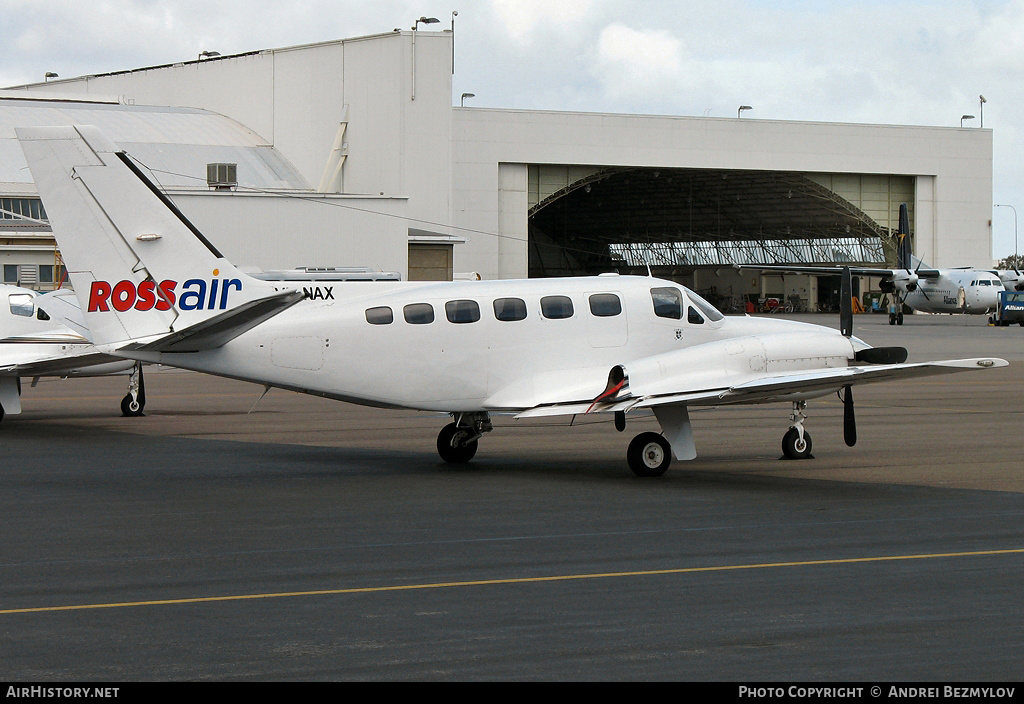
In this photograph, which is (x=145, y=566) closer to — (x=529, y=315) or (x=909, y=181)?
(x=529, y=315)

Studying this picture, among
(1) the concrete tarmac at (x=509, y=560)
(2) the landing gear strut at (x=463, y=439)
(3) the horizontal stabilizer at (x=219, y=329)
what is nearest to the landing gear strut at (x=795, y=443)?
(1) the concrete tarmac at (x=509, y=560)

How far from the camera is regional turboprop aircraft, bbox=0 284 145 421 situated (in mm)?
20938

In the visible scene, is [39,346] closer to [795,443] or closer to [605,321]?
[605,321]

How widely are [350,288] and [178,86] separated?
214 ft

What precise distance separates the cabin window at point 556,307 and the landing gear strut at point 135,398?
36.6 ft

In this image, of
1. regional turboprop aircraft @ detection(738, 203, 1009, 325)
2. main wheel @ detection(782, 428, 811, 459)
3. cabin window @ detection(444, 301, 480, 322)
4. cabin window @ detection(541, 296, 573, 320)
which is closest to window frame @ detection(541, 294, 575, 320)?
cabin window @ detection(541, 296, 573, 320)

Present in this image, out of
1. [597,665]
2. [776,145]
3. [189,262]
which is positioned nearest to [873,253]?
[776,145]

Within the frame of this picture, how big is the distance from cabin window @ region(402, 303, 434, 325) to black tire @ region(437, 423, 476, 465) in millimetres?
1870

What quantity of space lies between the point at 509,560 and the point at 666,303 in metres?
6.96

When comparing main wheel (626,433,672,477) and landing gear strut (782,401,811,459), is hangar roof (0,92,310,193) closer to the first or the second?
landing gear strut (782,401,811,459)

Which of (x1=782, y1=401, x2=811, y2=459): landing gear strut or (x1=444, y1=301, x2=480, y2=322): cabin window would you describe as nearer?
(x1=444, y1=301, x2=480, y2=322): cabin window

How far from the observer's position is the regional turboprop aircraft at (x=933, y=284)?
71125 millimetres

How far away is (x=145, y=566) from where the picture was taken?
984cm

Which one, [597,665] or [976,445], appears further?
[976,445]
